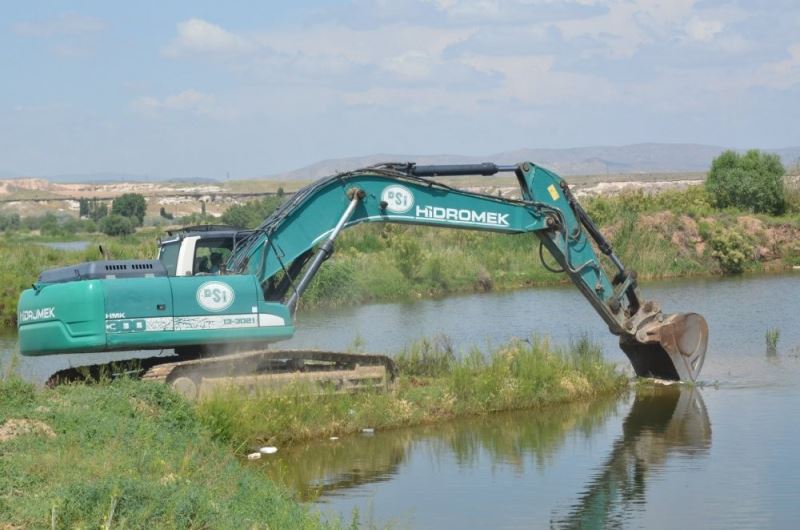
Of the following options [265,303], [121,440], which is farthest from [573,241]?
[121,440]

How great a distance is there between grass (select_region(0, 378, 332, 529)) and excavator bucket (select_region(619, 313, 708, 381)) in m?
8.26

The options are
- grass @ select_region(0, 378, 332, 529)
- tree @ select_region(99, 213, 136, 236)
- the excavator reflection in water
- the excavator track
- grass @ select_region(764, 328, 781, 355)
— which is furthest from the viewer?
tree @ select_region(99, 213, 136, 236)

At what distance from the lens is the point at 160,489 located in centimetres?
1026

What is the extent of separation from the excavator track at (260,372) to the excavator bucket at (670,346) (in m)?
4.36

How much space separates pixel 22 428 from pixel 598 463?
6.97 meters

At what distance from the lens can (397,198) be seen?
1888cm

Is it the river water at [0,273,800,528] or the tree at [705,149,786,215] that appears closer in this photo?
the river water at [0,273,800,528]

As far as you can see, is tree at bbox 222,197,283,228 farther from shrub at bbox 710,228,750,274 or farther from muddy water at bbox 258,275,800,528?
muddy water at bbox 258,275,800,528

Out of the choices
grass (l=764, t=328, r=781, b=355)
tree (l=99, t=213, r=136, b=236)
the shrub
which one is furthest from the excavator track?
tree (l=99, t=213, r=136, b=236)

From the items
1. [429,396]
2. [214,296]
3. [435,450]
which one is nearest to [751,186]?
[429,396]

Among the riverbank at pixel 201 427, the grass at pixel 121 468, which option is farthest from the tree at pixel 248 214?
the grass at pixel 121 468

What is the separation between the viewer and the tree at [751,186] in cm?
5134

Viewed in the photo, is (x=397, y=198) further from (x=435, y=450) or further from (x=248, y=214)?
(x=248, y=214)

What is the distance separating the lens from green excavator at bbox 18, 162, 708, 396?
54.3 feet
